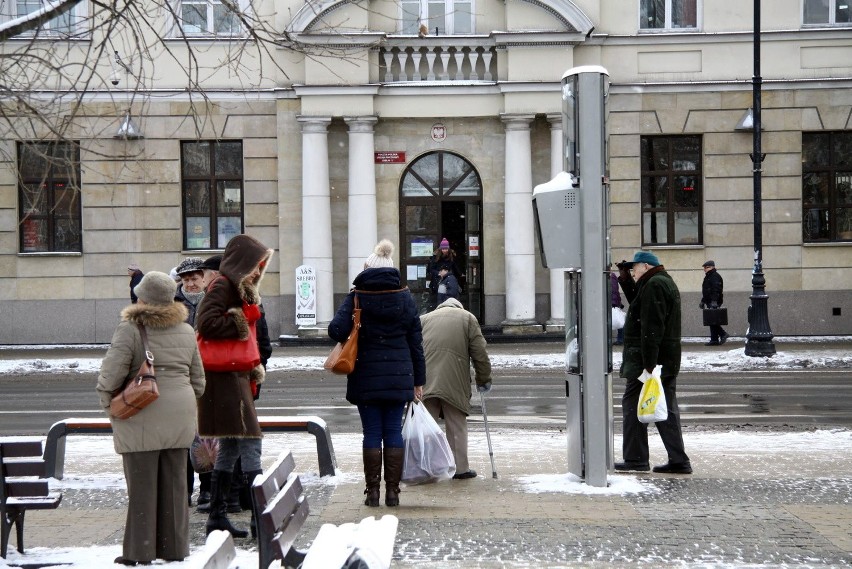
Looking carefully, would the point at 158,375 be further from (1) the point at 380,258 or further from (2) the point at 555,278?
(2) the point at 555,278

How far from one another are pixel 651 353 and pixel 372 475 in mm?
2628

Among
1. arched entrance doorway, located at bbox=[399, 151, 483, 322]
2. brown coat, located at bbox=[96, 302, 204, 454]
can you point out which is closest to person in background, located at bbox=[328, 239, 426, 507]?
brown coat, located at bbox=[96, 302, 204, 454]

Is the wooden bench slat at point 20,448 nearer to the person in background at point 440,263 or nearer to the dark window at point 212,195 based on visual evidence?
the person in background at point 440,263

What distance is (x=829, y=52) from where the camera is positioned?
81.9 ft

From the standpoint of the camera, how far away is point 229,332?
7695 mm

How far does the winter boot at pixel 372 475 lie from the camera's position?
8594 millimetres

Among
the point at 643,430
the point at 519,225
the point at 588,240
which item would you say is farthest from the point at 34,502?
the point at 519,225

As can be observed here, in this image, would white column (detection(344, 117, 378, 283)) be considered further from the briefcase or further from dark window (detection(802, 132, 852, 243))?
dark window (detection(802, 132, 852, 243))

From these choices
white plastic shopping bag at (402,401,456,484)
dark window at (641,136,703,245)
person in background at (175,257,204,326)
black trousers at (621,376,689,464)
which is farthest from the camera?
dark window at (641,136,703,245)

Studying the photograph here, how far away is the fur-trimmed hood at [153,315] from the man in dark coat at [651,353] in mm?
4319

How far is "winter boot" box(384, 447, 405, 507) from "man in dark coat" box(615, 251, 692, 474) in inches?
91.8

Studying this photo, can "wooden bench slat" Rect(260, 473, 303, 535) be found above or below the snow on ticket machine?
below

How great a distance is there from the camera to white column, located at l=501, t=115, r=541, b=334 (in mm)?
24609

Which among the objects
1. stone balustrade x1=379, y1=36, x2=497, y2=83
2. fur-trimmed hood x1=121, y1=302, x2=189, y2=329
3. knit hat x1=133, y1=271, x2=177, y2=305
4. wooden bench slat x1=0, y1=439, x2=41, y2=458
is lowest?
wooden bench slat x1=0, y1=439, x2=41, y2=458
